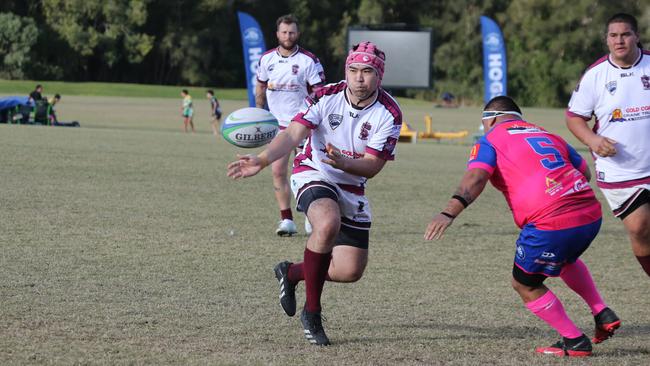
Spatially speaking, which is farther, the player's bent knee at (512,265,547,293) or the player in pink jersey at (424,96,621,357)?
the player's bent knee at (512,265,547,293)

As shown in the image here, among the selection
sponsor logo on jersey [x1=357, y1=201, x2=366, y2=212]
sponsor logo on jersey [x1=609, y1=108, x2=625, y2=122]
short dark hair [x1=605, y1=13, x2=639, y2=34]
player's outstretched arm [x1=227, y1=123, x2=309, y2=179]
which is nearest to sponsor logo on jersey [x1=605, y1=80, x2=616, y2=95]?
sponsor logo on jersey [x1=609, y1=108, x2=625, y2=122]

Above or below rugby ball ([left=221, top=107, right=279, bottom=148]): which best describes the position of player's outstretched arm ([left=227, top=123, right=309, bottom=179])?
above

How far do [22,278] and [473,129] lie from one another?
4114 centimetres

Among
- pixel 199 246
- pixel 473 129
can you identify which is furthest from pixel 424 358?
pixel 473 129

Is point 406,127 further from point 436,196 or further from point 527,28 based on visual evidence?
point 527,28

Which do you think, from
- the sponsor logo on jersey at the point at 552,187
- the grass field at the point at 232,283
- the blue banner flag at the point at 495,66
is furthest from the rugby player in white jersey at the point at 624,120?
the blue banner flag at the point at 495,66

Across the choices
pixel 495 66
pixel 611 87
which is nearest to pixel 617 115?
pixel 611 87

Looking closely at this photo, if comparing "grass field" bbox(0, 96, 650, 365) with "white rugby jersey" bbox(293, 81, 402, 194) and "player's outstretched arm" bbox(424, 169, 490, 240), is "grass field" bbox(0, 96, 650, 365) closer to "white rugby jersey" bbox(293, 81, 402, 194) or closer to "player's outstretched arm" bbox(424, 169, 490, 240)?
"player's outstretched arm" bbox(424, 169, 490, 240)

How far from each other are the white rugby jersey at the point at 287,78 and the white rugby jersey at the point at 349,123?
17.7 feet

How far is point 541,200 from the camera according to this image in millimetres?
5984

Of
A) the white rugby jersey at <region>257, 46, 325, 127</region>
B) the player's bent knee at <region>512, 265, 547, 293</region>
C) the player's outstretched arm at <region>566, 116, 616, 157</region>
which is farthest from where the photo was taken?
the white rugby jersey at <region>257, 46, 325, 127</region>

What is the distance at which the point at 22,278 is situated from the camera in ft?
26.5

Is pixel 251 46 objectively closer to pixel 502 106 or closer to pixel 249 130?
pixel 249 130

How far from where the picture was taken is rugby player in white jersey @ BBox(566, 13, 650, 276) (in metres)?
7.34
